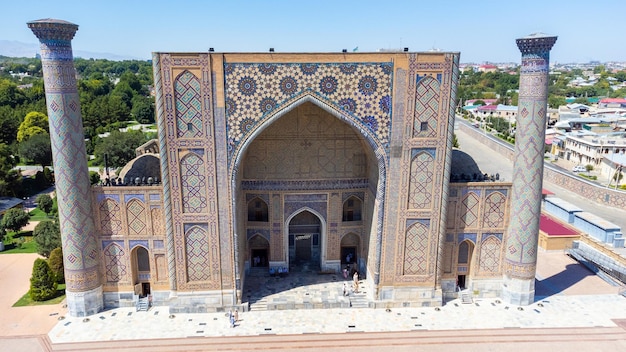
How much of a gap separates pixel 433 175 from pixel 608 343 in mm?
4899

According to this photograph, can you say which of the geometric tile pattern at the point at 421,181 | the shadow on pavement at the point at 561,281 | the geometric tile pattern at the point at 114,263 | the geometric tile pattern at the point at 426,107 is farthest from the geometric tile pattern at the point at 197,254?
the shadow on pavement at the point at 561,281

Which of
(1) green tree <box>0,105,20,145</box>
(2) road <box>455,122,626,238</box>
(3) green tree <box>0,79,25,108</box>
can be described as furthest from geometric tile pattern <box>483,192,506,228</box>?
(3) green tree <box>0,79,25,108</box>

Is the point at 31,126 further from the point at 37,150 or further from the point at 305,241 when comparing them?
the point at 305,241

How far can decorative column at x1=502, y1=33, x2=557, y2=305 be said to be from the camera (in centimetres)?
952

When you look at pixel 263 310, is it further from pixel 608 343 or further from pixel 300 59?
pixel 608 343

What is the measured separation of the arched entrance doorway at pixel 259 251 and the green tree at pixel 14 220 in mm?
8802

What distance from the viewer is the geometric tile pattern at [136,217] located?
9820 mm

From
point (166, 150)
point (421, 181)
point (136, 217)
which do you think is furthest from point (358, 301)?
point (166, 150)

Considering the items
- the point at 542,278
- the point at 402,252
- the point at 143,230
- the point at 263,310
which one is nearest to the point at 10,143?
the point at 143,230

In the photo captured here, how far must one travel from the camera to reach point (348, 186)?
11.5 meters

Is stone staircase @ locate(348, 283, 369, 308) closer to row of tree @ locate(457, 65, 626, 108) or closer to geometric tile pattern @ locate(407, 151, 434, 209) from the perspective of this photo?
geometric tile pattern @ locate(407, 151, 434, 209)

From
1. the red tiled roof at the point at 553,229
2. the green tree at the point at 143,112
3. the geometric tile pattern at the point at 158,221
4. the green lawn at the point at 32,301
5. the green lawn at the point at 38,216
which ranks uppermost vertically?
the green tree at the point at 143,112

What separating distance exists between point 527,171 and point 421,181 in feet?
7.72

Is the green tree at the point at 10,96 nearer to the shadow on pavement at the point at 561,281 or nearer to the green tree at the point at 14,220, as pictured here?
the green tree at the point at 14,220
